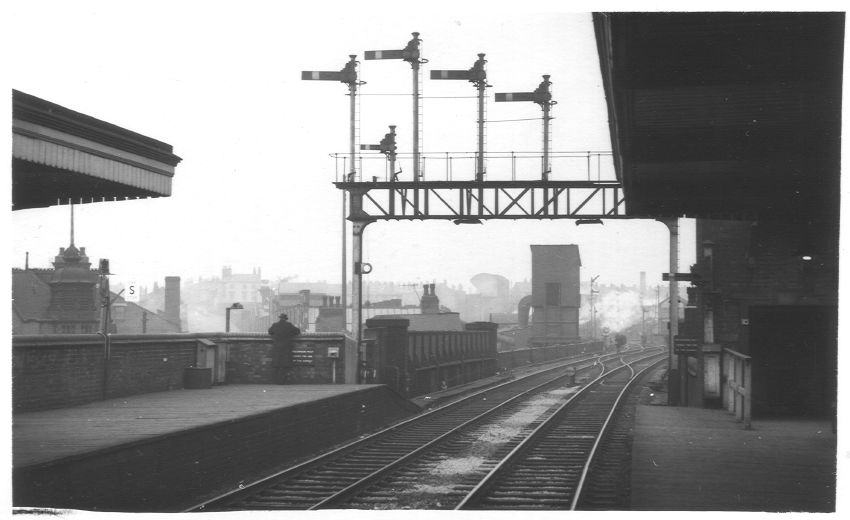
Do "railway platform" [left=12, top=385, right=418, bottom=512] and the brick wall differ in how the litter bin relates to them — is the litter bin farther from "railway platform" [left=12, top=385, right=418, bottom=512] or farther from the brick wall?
"railway platform" [left=12, top=385, right=418, bottom=512]

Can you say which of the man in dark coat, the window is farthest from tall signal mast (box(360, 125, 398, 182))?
the window

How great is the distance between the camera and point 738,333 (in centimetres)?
1717

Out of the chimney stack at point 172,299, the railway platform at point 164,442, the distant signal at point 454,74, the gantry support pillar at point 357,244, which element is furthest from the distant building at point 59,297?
the railway platform at point 164,442

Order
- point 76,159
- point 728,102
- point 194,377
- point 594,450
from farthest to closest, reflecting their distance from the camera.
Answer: point 194,377, point 594,450, point 728,102, point 76,159

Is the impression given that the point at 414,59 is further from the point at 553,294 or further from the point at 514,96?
the point at 553,294

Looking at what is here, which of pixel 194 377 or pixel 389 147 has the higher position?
pixel 389 147

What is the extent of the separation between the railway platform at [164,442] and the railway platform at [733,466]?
4966mm

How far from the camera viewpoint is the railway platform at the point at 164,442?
28.6 feet

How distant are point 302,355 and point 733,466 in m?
11.5

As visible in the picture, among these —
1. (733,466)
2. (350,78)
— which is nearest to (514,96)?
(350,78)

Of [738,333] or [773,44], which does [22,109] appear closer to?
[773,44]

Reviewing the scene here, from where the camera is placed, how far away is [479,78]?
24.9 m

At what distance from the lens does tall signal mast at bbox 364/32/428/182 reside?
23500 mm

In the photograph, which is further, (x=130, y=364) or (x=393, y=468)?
(x=130, y=364)
